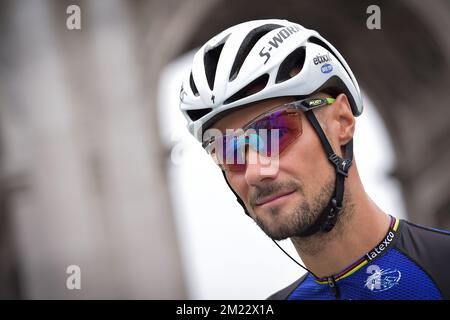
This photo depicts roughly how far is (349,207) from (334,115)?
40 centimetres

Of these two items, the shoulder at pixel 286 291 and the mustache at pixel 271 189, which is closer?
the mustache at pixel 271 189

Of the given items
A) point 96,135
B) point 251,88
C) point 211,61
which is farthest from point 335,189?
point 96,135

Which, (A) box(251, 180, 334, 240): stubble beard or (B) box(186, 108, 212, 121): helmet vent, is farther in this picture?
(B) box(186, 108, 212, 121): helmet vent

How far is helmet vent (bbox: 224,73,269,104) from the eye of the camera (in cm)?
274

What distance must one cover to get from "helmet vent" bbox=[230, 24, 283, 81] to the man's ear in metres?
0.43

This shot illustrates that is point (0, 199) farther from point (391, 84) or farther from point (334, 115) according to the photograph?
point (334, 115)

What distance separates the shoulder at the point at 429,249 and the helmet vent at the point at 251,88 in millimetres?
852

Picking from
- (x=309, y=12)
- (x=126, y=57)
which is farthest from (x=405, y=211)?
(x=126, y=57)

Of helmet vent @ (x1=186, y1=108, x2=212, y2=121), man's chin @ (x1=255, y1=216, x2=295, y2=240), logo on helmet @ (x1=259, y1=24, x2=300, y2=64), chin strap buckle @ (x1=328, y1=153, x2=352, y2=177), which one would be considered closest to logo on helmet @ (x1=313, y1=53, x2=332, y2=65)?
logo on helmet @ (x1=259, y1=24, x2=300, y2=64)

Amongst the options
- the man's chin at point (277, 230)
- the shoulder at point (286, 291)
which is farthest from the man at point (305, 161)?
the shoulder at point (286, 291)

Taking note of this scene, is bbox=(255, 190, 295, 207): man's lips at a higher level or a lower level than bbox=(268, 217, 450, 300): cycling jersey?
higher

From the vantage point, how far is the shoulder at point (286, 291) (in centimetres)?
318

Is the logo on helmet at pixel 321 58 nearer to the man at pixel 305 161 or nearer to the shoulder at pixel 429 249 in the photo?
the man at pixel 305 161

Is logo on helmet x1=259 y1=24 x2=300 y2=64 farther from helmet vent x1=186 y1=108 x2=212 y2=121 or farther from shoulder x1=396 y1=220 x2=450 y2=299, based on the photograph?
shoulder x1=396 y1=220 x2=450 y2=299
